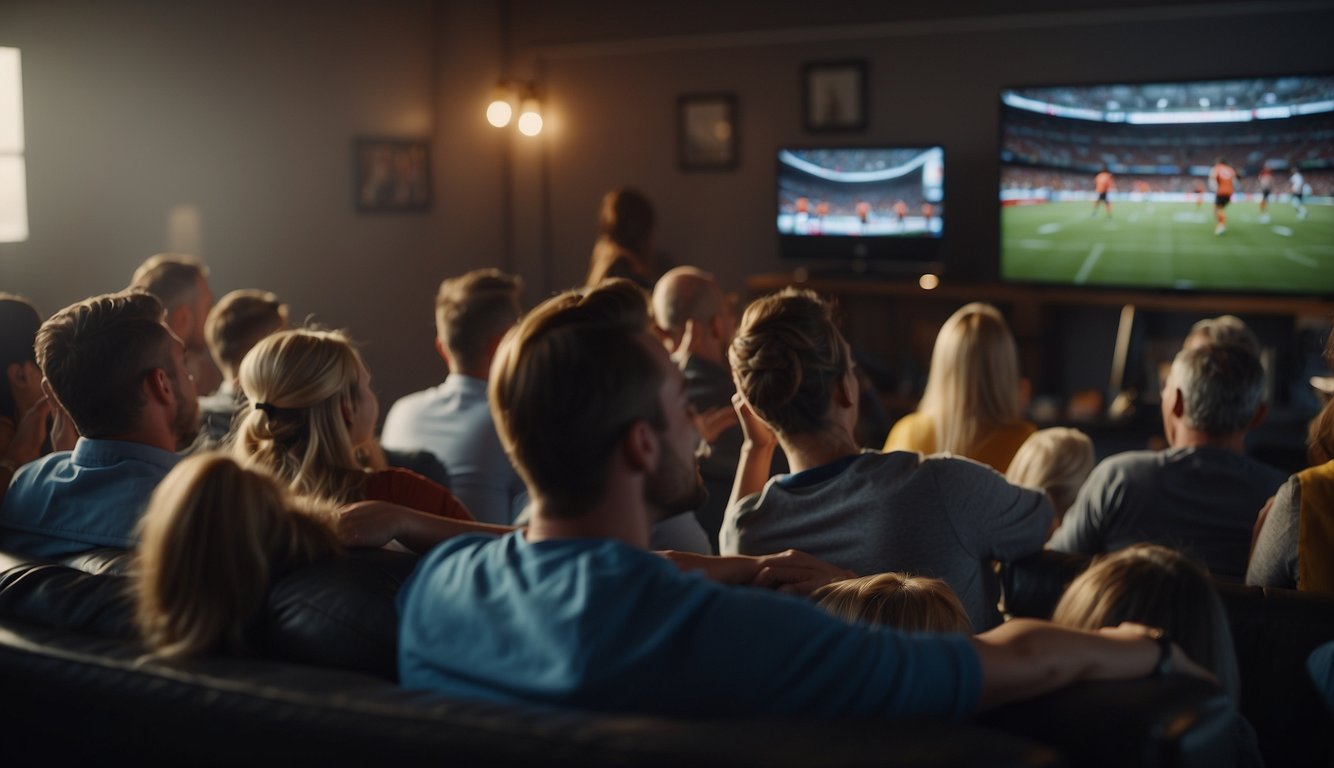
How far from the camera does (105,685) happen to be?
4.98 feet

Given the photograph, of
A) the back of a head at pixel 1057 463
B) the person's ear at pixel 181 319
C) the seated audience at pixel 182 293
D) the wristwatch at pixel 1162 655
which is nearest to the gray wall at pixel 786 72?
the back of a head at pixel 1057 463

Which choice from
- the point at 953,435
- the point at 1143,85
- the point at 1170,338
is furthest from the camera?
the point at 1170,338

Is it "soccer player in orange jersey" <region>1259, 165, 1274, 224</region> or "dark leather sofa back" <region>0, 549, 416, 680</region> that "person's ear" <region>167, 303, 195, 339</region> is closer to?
"dark leather sofa back" <region>0, 549, 416, 680</region>

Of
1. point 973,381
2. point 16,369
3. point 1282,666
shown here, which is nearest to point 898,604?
point 1282,666

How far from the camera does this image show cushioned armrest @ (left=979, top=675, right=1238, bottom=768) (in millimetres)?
1286

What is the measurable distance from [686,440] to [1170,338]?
209 inches

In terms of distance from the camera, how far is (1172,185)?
19.5 feet

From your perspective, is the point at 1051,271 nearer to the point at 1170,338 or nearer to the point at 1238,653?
the point at 1170,338

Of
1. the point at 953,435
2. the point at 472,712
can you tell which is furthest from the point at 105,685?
the point at 953,435

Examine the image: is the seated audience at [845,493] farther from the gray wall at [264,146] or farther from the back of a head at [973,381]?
the gray wall at [264,146]

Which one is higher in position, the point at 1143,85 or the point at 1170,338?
the point at 1143,85

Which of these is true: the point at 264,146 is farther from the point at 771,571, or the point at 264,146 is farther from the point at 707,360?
the point at 771,571

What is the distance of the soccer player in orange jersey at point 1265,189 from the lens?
18.7 feet

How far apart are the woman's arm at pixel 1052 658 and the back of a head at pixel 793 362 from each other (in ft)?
3.03
